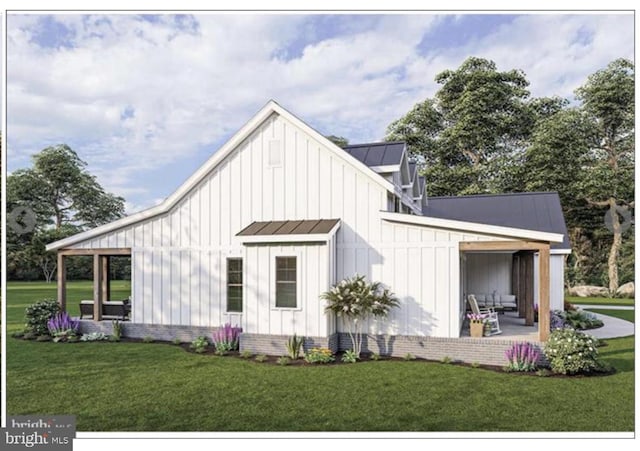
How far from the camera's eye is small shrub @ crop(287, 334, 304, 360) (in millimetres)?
10305

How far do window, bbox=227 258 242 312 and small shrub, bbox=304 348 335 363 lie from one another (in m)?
2.76

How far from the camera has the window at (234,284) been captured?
12.0 meters

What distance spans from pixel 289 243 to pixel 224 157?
10.9 ft

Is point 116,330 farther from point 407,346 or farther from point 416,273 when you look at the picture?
point 416,273

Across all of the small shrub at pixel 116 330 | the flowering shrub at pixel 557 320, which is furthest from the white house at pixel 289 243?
the flowering shrub at pixel 557 320

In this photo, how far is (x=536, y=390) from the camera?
8016 millimetres

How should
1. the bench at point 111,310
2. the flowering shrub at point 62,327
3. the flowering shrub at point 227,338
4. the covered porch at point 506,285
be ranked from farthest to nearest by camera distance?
the bench at point 111,310 → the covered porch at point 506,285 → the flowering shrub at point 62,327 → the flowering shrub at point 227,338

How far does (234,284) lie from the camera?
39.8ft

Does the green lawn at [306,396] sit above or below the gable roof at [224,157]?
Result: below

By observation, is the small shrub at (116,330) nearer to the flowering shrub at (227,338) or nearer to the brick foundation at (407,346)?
the flowering shrub at (227,338)

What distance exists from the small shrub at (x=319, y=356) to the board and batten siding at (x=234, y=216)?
55 cm

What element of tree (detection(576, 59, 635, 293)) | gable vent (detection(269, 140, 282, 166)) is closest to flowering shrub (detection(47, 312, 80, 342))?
gable vent (detection(269, 140, 282, 166))

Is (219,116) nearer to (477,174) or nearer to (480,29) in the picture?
(480,29)

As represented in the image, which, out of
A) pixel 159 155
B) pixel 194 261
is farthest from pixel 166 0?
pixel 159 155
